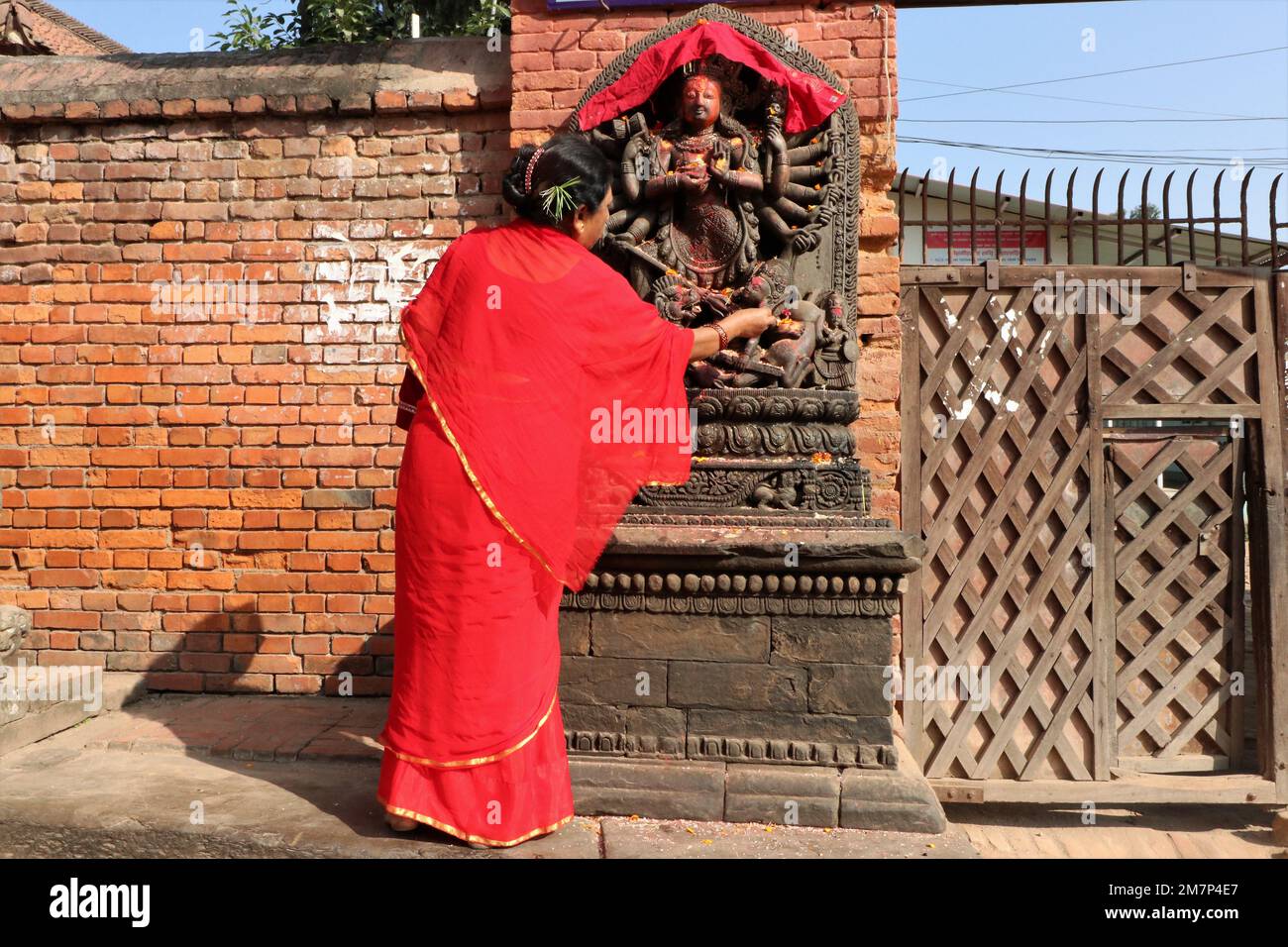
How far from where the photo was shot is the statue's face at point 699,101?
3.70 meters

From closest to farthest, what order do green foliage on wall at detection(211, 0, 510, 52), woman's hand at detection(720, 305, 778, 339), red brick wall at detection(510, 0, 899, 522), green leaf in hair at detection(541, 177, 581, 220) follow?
green leaf in hair at detection(541, 177, 581, 220) → woman's hand at detection(720, 305, 778, 339) → red brick wall at detection(510, 0, 899, 522) → green foliage on wall at detection(211, 0, 510, 52)

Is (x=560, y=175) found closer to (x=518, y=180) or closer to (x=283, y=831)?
(x=518, y=180)

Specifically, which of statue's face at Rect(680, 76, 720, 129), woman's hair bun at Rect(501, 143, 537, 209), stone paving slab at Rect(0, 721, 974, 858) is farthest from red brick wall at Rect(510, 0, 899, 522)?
stone paving slab at Rect(0, 721, 974, 858)

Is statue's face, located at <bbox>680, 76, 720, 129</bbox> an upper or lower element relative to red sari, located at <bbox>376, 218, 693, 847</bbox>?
upper

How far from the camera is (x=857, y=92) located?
406cm

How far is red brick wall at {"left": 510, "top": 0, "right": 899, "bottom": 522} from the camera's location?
13.4ft

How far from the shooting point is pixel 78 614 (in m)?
4.63

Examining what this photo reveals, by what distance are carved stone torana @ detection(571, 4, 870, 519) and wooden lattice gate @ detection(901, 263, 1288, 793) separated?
98 centimetres

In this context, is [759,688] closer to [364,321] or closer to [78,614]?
[364,321]

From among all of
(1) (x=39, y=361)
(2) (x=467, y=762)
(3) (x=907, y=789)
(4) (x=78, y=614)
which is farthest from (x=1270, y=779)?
(1) (x=39, y=361)

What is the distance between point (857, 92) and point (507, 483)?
2443mm

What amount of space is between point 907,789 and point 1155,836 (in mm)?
2336

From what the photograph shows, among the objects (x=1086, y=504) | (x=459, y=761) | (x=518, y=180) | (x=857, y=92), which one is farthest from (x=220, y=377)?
(x=1086, y=504)

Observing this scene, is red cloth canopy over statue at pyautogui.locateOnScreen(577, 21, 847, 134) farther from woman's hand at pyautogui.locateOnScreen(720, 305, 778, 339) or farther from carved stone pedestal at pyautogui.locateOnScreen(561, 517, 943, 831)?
carved stone pedestal at pyautogui.locateOnScreen(561, 517, 943, 831)
